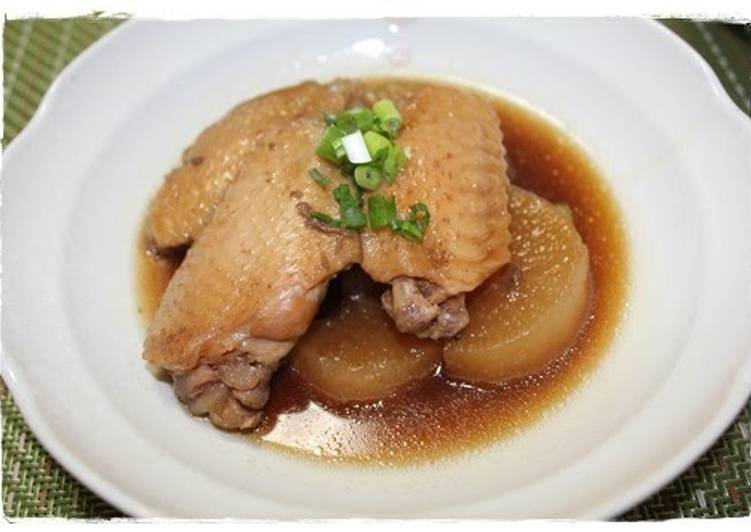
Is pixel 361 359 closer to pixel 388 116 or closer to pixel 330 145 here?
pixel 330 145

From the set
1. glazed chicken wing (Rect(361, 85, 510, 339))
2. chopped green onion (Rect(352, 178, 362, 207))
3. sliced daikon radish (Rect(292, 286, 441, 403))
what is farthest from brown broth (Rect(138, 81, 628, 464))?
chopped green onion (Rect(352, 178, 362, 207))

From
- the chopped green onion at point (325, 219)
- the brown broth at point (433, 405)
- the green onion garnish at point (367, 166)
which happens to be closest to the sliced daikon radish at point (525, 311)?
the brown broth at point (433, 405)

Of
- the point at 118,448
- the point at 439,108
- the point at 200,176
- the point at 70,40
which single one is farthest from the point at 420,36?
the point at 118,448

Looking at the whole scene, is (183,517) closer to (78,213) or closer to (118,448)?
(118,448)

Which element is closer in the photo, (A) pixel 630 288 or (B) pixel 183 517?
(B) pixel 183 517

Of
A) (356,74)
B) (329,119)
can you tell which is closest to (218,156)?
(329,119)

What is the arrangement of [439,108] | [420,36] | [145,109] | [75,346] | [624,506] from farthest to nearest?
[420,36] → [145,109] → [439,108] → [75,346] → [624,506]

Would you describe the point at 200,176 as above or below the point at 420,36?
below
